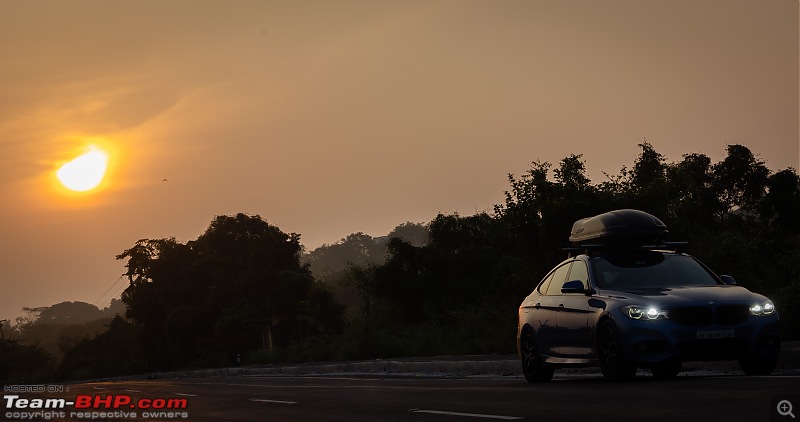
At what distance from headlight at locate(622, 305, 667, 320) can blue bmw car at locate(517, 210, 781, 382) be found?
12 mm

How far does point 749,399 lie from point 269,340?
278 feet

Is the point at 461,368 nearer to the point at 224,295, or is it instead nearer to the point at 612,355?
the point at 612,355

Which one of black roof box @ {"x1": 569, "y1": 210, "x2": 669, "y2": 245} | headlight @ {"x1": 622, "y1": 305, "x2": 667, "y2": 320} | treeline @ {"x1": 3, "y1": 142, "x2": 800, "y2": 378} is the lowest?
headlight @ {"x1": 622, "y1": 305, "x2": 667, "y2": 320}

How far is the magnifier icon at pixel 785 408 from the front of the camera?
29.7ft

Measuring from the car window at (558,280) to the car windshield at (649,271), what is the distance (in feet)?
2.67

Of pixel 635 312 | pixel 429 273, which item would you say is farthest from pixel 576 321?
pixel 429 273

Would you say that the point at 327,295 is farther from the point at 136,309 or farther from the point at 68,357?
the point at 68,357

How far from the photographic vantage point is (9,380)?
140375 mm

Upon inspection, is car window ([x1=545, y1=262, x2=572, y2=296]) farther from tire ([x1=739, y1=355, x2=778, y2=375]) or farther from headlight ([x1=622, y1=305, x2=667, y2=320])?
tire ([x1=739, y1=355, x2=778, y2=375])

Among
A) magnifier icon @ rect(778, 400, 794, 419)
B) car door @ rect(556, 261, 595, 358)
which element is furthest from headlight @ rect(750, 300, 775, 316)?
magnifier icon @ rect(778, 400, 794, 419)

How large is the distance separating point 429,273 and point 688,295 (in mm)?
62395

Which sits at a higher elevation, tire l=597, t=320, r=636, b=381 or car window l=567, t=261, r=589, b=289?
car window l=567, t=261, r=589, b=289

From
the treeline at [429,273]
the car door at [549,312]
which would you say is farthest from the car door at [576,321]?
the treeline at [429,273]

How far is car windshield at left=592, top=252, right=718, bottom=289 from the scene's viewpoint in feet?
50.9
